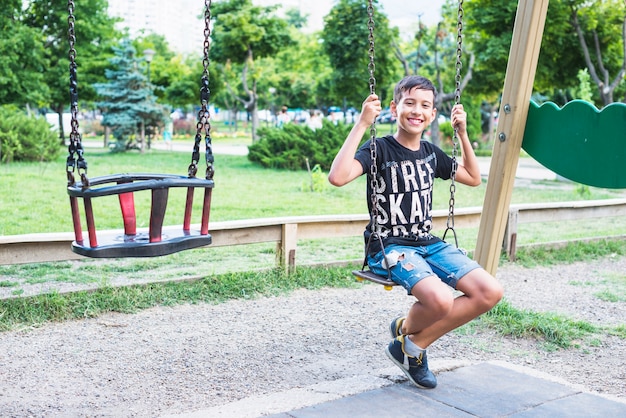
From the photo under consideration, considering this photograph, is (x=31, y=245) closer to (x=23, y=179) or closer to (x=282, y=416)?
(x=282, y=416)

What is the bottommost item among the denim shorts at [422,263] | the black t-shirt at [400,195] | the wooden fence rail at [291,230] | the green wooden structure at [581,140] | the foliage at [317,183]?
Answer: the foliage at [317,183]

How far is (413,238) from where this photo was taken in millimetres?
3398

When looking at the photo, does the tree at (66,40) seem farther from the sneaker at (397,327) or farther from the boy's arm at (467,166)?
the sneaker at (397,327)

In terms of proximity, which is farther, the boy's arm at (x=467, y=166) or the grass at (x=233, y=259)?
the grass at (x=233, y=259)

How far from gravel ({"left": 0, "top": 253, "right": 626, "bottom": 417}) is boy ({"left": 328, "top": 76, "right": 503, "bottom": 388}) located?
34cm

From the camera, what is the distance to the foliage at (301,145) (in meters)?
15.5

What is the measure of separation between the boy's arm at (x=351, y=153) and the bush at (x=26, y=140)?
1369 cm

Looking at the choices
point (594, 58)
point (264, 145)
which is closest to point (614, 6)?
point (594, 58)

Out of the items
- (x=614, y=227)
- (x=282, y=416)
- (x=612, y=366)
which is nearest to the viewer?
(x=282, y=416)

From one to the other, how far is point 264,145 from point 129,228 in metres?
13.1

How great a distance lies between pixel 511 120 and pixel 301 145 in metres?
11.5

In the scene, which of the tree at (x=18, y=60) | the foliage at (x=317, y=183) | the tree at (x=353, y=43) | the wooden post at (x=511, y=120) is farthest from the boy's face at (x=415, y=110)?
the tree at (x=18, y=60)

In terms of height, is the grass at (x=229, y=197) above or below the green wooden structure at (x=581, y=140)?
below

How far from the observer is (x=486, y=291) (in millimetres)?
3281
